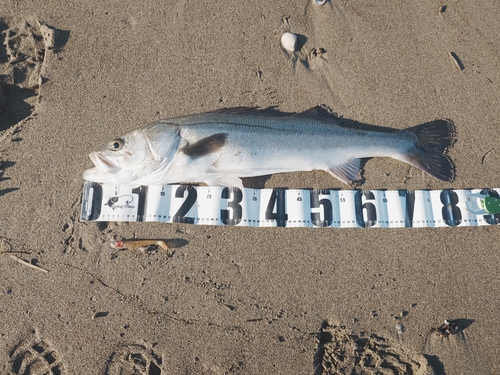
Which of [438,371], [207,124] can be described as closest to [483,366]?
[438,371]

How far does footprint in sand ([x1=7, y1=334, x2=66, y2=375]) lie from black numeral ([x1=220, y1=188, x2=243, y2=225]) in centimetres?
199

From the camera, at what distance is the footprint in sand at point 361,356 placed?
2900 millimetres

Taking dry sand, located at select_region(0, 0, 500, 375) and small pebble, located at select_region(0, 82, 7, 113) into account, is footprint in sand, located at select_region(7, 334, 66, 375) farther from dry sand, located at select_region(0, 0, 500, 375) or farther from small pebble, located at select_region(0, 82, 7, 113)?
small pebble, located at select_region(0, 82, 7, 113)

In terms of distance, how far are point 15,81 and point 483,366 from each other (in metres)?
5.62

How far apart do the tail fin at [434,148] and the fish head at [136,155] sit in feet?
8.10

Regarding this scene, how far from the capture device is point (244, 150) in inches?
119

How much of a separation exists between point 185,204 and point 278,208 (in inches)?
37.5

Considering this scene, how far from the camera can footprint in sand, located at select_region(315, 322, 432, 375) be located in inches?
Answer: 114

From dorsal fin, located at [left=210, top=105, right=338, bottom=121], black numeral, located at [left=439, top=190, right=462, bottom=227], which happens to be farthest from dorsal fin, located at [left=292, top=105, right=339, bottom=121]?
black numeral, located at [left=439, top=190, right=462, bottom=227]

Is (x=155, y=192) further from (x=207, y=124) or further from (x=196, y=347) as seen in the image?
(x=196, y=347)

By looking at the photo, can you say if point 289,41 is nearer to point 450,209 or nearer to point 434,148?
point 434,148

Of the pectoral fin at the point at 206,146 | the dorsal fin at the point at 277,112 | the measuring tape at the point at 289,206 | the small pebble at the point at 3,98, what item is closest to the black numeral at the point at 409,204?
the measuring tape at the point at 289,206

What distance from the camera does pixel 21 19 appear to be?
3436mm

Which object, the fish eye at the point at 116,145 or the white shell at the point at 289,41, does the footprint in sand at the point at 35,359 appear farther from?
the white shell at the point at 289,41
